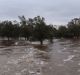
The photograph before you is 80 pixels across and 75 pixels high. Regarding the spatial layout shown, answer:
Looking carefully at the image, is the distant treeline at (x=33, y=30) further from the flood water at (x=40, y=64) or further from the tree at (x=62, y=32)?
the flood water at (x=40, y=64)

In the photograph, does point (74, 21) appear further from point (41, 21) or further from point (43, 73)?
point (43, 73)

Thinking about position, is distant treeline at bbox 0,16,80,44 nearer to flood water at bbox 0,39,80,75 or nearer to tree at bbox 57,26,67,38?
tree at bbox 57,26,67,38

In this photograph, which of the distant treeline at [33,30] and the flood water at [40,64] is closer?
the flood water at [40,64]

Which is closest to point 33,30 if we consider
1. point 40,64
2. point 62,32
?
point 40,64

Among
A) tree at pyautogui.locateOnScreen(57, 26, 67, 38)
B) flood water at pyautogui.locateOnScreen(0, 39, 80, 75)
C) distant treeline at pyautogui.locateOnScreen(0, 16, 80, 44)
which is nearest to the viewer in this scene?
flood water at pyautogui.locateOnScreen(0, 39, 80, 75)

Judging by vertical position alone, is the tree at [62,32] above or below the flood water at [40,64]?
above

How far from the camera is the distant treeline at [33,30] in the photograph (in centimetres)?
6581

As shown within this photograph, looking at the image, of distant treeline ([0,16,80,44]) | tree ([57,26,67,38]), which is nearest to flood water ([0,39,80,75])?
distant treeline ([0,16,80,44])

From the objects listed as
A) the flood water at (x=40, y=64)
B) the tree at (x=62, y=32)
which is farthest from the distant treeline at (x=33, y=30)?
the flood water at (x=40, y=64)

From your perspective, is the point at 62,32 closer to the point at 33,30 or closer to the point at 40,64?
the point at 33,30

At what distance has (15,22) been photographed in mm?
112250

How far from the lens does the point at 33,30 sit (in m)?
71.5

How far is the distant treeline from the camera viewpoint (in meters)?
65.8

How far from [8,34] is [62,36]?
1603 inches
